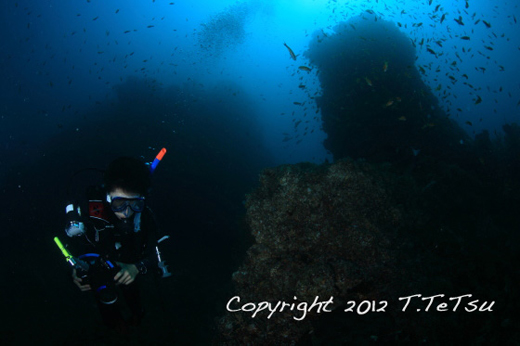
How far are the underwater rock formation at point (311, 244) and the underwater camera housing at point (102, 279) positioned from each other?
202cm

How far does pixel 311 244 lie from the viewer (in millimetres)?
4625

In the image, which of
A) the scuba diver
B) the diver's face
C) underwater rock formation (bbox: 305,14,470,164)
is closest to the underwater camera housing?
the scuba diver

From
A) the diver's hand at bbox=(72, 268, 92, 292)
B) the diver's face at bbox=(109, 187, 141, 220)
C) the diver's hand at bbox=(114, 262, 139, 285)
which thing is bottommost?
the diver's hand at bbox=(114, 262, 139, 285)

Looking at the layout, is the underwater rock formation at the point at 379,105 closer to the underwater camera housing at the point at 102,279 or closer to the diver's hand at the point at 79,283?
the underwater camera housing at the point at 102,279

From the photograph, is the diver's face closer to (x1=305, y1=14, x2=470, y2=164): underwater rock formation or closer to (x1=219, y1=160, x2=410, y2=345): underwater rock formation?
(x1=219, y1=160, x2=410, y2=345): underwater rock formation

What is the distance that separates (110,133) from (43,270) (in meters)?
10.1

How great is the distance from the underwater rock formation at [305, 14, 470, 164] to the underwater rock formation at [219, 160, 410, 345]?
4628 millimetres

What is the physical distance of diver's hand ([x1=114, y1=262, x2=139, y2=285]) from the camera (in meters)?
3.02

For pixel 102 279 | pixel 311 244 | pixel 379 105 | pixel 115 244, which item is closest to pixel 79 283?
pixel 102 279

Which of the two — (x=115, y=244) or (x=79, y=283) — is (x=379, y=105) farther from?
(x=79, y=283)

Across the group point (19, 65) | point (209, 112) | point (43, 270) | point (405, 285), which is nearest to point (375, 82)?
point (405, 285)

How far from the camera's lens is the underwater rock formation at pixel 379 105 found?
9343 millimetres

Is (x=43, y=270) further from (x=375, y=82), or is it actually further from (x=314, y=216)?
(x=375, y=82)

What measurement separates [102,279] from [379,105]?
455 inches
